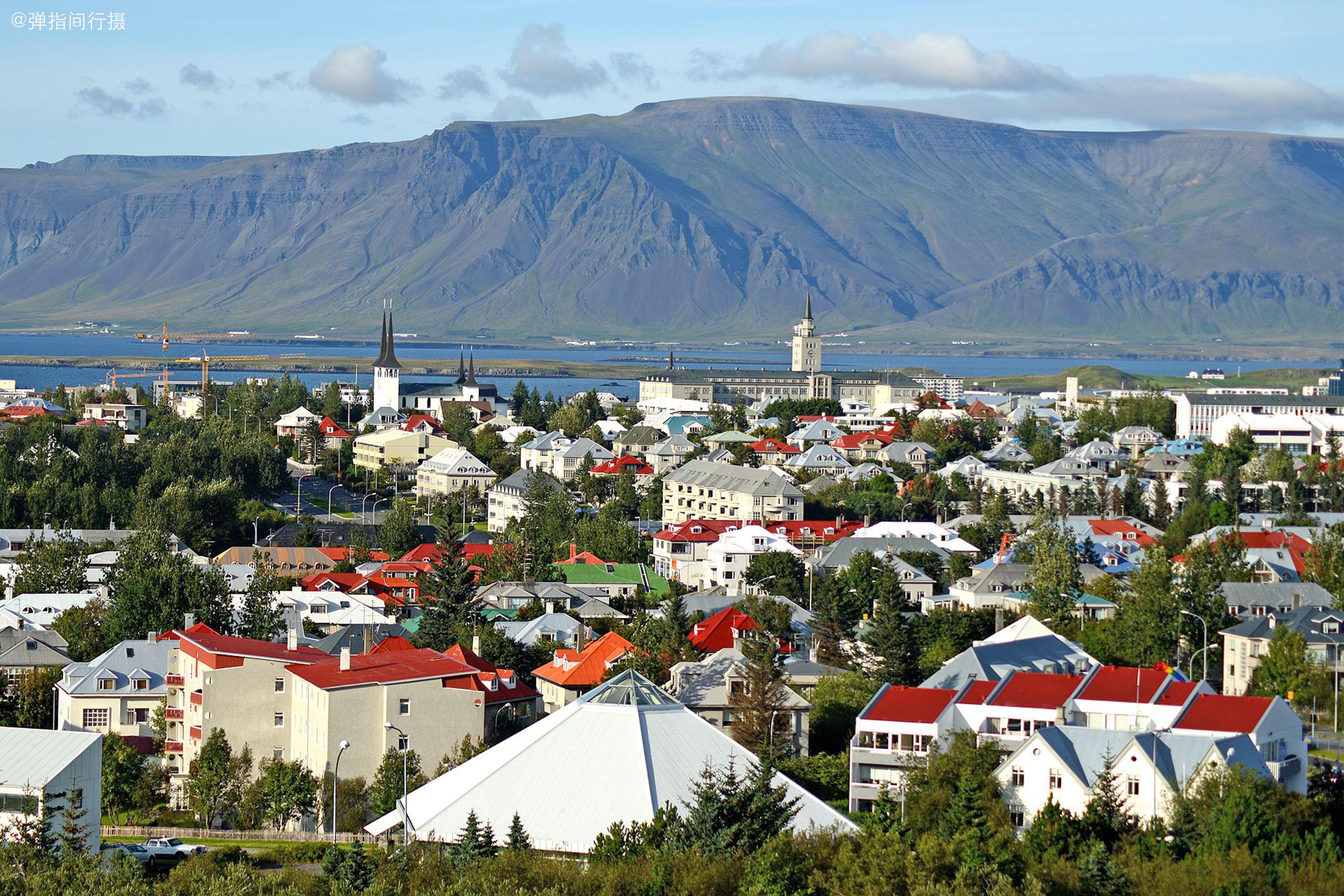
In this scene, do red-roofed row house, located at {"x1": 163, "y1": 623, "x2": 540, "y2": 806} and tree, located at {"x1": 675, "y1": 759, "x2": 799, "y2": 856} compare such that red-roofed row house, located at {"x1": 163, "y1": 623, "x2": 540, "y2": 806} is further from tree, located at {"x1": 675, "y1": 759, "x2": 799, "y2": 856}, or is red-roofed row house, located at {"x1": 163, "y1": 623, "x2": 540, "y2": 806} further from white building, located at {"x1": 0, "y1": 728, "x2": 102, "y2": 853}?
tree, located at {"x1": 675, "y1": 759, "x2": 799, "y2": 856}

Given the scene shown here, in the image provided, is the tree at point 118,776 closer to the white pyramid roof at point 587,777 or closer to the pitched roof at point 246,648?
the pitched roof at point 246,648

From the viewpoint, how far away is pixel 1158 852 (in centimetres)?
3475

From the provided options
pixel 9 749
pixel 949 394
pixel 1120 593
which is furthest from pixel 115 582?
pixel 949 394

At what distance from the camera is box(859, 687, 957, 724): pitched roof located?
4294 centimetres

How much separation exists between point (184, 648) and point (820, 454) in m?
62.9

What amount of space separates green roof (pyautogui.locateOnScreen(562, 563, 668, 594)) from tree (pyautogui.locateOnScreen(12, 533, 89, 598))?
15.6 metres

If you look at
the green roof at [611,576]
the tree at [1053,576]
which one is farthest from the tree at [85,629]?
the tree at [1053,576]

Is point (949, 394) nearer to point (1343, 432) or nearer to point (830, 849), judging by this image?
point (1343, 432)

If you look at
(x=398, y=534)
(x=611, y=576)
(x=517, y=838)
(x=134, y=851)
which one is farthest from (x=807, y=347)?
(x=134, y=851)

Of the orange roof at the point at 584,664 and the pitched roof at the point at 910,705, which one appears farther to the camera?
the orange roof at the point at 584,664

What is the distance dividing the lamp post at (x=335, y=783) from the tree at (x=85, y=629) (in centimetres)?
1329

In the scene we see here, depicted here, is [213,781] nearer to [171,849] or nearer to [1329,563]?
[171,849]

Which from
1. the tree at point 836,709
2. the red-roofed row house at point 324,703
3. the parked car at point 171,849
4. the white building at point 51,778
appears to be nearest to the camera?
the white building at point 51,778

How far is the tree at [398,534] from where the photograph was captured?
264ft
